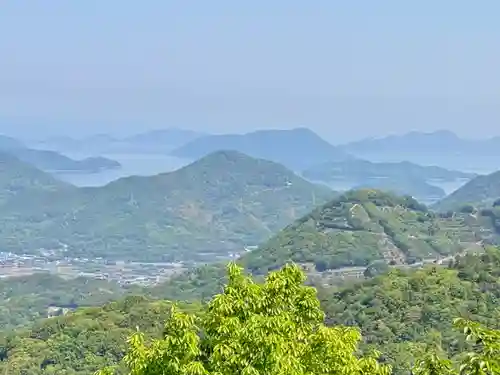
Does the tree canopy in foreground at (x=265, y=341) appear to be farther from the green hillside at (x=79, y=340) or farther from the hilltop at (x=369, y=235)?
the hilltop at (x=369, y=235)

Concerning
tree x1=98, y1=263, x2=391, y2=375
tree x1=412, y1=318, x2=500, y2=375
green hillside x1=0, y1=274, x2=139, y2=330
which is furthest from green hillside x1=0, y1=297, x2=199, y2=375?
green hillside x1=0, y1=274, x2=139, y2=330

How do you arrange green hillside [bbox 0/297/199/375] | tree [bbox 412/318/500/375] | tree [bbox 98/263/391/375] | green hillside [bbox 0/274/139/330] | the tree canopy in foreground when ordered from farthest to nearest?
green hillside [bbox 0/274/139/330] < green hillside [bbox 0/297/199/375] < tree [bbox 98/263/391/375] < the tree canopy in foreground < tree [bbox 412/318/500/375]

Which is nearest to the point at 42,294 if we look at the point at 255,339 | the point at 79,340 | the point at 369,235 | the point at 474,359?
the point at 369,235

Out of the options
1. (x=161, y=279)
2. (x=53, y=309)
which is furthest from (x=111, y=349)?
(x=161, y=279)

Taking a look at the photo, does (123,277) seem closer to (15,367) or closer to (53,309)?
(53,309)

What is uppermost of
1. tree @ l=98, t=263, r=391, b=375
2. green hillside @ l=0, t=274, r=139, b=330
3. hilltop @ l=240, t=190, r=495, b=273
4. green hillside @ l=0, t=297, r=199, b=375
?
tree @ l=98, t=263, r=391, b=375

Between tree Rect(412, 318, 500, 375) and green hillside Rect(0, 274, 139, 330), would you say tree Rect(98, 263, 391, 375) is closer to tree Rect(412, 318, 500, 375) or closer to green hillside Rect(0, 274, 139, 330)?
tree Rect(412, 318, 500, 375)
